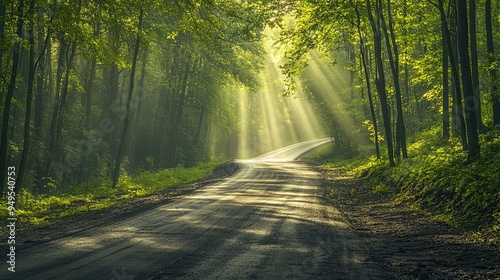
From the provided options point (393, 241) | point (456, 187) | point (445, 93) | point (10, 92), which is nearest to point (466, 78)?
point (456, 187)

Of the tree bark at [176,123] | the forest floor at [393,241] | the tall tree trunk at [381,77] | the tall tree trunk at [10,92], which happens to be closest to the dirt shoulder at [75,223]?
the forest floor at [393,241]

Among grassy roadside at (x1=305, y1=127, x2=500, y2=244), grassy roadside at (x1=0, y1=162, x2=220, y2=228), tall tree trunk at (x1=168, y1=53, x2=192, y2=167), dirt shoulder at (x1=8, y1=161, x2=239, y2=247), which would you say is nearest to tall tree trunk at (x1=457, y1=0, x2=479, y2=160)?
grassy roadside at (x1=305, y1=127, x2=500, y2=244)

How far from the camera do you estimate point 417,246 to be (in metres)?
9.54

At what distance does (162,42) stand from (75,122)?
365 inches

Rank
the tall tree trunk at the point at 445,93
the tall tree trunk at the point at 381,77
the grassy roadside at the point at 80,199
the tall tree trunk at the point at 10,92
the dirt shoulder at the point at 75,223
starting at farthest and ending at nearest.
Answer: the tall tree trunk at the point at 381,77 → the tall tree trunk at the point at 445,93 → the tall tree trunk at the point at 10,92 → the grassy roadside at the point at 80,199 → the dirt shoulder at the point at 75,223

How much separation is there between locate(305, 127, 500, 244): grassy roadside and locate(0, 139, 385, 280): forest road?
8.64 feet

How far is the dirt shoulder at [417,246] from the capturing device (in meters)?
7.46

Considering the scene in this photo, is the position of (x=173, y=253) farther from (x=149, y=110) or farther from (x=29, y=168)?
(x=149, y=110)

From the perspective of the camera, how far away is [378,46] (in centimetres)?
2381

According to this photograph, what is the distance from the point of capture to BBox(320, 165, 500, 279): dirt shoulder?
7.46 meters

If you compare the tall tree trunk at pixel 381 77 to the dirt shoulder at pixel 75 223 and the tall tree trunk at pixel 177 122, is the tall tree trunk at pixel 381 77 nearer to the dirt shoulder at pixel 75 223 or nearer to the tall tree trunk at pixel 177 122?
the dirt shoulder at pixel 75 223

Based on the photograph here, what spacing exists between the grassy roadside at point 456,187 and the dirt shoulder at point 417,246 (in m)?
0.43

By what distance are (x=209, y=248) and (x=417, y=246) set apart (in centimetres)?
411

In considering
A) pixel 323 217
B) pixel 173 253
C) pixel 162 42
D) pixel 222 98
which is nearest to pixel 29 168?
pixel 162 42
